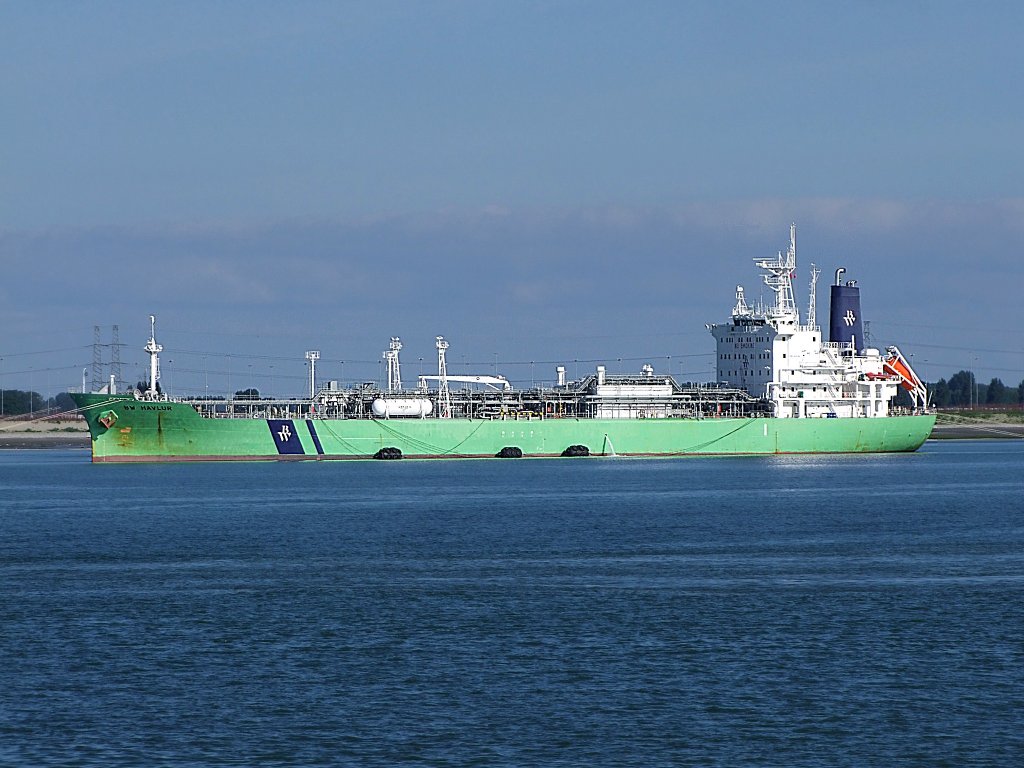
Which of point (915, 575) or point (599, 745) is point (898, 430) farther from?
point (599, 745)

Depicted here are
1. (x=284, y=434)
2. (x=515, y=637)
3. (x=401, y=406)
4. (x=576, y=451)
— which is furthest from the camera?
(x=576, y=451)

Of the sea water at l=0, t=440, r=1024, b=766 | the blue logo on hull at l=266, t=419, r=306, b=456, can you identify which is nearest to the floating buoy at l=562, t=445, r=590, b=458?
the blue logo on hull at l=266, t=419, r=306, b=456

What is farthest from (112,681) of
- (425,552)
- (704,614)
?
(425,552)

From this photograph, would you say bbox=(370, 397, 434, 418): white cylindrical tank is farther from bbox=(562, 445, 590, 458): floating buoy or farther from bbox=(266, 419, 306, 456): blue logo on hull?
bbox=(562, 445, 590, 458): floating buoy

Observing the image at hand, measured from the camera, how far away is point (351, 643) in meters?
27.1

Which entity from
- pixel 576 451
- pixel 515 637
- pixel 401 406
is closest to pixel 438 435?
pixel 401 406

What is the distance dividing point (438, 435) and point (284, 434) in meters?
10.3

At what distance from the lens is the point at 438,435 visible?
9794 cm

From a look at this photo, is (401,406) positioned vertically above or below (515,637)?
above

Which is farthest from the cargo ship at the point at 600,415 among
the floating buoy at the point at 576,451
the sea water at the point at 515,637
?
the sea water at the point at 515,637

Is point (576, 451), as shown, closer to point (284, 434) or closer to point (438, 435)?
point (438, 435)

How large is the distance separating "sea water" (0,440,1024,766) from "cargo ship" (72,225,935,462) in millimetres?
36815

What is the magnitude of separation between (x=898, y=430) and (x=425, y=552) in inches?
2714

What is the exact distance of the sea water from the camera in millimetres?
19953
